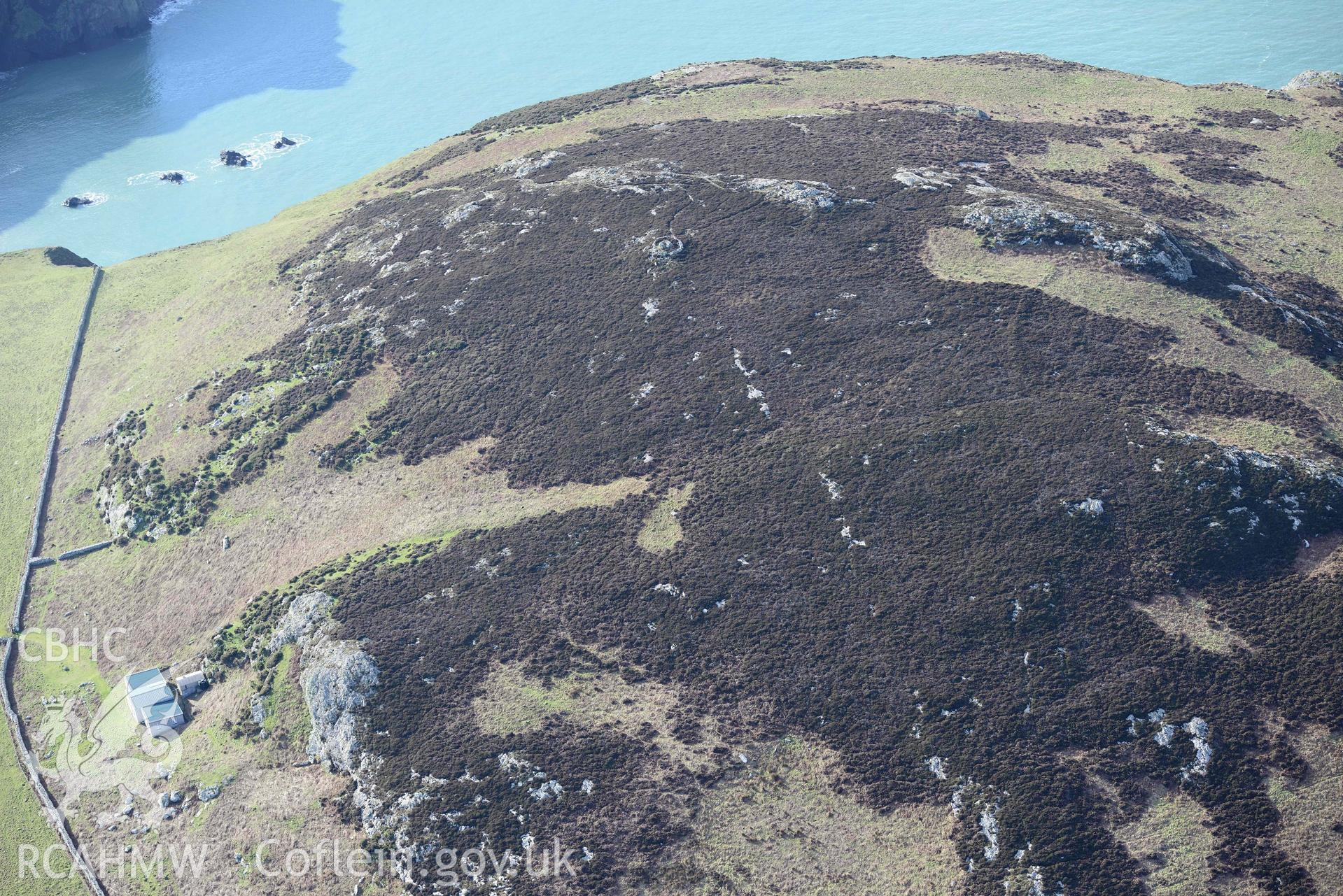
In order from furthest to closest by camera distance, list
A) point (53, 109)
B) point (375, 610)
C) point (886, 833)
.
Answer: point (53, 109) < point (375, 610) < point (886, 833)

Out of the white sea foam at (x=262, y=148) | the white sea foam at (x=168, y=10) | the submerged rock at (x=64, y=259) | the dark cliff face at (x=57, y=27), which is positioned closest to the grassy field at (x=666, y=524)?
the submerged rock at (x=64, y=259)

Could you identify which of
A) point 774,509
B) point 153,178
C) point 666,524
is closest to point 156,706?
point 666,524

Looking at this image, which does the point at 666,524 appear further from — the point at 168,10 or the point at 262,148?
the point at 168,10

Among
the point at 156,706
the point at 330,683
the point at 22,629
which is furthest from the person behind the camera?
the point at 22,629

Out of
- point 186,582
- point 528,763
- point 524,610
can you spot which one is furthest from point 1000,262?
point 186,582

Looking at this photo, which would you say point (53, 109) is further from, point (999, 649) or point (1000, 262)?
point (999, 649)

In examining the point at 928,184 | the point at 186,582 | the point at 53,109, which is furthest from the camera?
the point at 53,109

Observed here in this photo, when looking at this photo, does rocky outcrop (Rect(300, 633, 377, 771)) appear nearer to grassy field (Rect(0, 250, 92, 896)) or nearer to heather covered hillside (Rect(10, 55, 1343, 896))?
heather covered hillside (Rect(10, 55, 1343, 896))
